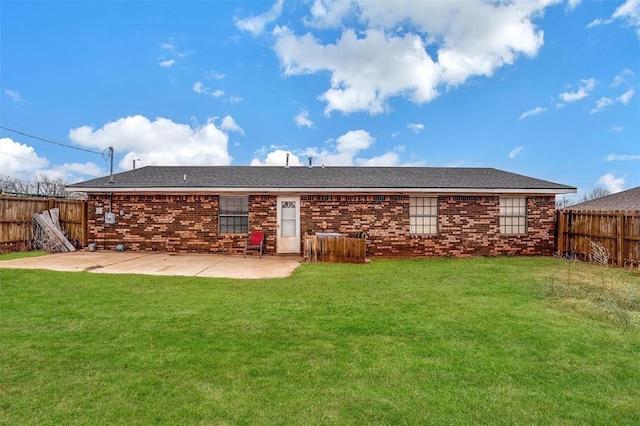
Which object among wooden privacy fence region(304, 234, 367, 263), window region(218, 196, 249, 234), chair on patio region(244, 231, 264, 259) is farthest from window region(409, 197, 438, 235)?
window region(218, 196, 249, 234)

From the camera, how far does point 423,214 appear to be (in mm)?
12664

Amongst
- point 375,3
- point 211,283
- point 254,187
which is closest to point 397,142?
point 375,3

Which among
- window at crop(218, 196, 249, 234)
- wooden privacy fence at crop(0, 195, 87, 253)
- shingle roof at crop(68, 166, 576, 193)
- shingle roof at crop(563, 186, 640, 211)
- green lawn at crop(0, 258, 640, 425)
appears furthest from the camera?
shingle roof at crop(563, 186, 640, 211)

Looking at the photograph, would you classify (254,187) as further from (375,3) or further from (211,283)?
(375,3)

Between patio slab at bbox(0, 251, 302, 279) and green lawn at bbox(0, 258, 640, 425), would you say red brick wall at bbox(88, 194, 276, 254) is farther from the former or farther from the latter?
green lawn at bbox(0, 258, 640, 425)

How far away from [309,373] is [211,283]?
4654mm

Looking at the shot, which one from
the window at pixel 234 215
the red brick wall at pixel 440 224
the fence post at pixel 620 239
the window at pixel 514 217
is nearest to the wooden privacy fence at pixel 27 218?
the window at pixel 234 215

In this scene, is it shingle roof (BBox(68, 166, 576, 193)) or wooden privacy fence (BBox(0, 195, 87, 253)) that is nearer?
wooden privacy fence (BBox(0, 195, 87, 253))

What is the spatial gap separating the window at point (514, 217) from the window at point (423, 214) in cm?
253

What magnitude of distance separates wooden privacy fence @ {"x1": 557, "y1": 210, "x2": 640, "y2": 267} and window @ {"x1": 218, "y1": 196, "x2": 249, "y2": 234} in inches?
455

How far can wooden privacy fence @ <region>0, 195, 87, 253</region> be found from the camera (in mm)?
12055

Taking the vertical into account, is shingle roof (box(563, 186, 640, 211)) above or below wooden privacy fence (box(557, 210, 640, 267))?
above

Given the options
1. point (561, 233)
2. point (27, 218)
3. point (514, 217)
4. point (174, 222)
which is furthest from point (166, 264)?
point (561, 233)

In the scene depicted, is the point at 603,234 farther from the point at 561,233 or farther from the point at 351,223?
the point at 351,223
